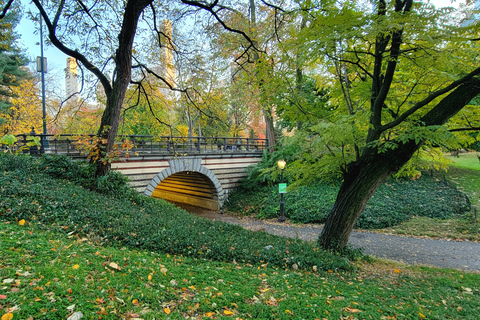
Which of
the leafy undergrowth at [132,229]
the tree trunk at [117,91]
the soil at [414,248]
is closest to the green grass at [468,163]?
the soil at [414,248]

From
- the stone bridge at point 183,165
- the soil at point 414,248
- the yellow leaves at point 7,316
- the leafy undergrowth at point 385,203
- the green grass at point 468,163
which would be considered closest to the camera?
the yellow leaves at point 7,316

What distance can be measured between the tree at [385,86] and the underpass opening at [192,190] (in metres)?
11.3

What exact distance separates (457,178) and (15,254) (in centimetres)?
2123

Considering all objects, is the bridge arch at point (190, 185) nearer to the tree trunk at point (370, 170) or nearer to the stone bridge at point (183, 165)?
the stone bridge at point (183, 165)

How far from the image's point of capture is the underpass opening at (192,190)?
57.5ft

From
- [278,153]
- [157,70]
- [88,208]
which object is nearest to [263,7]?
[157,70]

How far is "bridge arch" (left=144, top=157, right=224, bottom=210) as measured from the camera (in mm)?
Answer: 14274

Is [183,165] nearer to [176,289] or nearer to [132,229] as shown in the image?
[132,229]

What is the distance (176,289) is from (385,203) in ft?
40.8

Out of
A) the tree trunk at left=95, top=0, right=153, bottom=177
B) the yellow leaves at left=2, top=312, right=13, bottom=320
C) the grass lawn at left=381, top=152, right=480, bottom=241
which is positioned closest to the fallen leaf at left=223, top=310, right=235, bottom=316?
the yellow leaves at left=2, top=312, right=13, bottom=320

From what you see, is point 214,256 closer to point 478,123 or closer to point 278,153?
point 478,123

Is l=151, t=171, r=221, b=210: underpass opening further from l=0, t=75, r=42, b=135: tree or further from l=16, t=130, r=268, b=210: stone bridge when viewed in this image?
l=0, t=75, r=42, b=135: tree

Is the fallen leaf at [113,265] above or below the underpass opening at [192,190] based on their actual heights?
above

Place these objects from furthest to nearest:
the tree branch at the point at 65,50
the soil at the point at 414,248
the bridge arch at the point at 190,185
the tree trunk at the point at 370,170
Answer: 1. the bridge arch at the point at 190,185
2. the soil at the point at 414,248
3. the tree branch at the point at 65,50
4. the tree trunk at the point at 370,170
